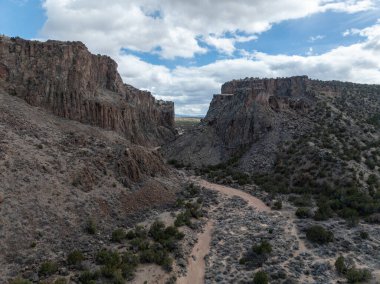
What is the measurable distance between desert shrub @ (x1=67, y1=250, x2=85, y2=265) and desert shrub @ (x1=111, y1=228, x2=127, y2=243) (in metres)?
4.24

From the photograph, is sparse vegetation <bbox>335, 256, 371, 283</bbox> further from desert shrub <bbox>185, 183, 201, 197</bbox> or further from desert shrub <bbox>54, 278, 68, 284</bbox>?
desert shrub <bbox>185, 183, 201, 197</bbox>

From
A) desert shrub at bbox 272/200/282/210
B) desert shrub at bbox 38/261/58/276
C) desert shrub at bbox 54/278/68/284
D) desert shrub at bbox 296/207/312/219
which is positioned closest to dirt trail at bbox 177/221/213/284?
desert shrub at bbox 54/278/68/284

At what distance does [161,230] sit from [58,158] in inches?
475

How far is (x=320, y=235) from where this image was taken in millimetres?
33188

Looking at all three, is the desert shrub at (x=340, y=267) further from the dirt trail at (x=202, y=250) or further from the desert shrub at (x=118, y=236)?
the desert shrub at (x=118, y=236)

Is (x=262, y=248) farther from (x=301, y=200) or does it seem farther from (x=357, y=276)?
(x=301, y=200)

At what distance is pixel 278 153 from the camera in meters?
60.3

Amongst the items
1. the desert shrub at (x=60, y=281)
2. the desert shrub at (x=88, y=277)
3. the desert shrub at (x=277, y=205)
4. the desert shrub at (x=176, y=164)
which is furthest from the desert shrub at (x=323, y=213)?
the desert shrub at (x=176, y=164)

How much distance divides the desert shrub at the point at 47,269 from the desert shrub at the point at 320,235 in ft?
68.1

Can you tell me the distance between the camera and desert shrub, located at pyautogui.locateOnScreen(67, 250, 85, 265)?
Answer: 26.3 m

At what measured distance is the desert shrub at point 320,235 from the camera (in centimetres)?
3300

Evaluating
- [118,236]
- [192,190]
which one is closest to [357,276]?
[118,236]

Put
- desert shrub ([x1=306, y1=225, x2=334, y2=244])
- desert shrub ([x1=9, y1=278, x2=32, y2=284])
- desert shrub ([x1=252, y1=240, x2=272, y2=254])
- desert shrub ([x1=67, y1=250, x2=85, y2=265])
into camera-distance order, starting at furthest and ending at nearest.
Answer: desert shrub ([x1=306, y1=225, x2=334, y2=244]), desert shrub ([x1=252, y1=240, x2=272, y2=254]), desert shrub ([x1=67, y1=250, x2=85, y2=265]), desert shrub ([x1=9, y1=278, x2=32, y2=284])

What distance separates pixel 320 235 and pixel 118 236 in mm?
16816
